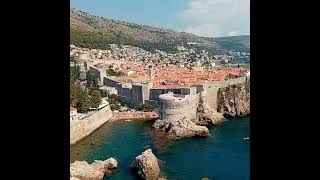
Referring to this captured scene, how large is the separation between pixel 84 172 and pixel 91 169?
228 millimetres

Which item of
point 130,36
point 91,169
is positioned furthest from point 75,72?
point 130,36

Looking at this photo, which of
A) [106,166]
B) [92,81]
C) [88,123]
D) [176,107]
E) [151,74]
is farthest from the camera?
[151,74]

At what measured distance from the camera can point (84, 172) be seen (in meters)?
7.80

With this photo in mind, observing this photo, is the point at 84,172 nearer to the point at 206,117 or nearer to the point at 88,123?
the point at 88,123

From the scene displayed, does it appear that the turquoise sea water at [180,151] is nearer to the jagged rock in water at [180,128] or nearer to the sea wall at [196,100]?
the jagged rock in water at [180,128]

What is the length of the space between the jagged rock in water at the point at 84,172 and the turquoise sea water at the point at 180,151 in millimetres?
442

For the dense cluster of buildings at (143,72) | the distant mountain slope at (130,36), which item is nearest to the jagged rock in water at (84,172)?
the dense cluster of buildings at (143,72)

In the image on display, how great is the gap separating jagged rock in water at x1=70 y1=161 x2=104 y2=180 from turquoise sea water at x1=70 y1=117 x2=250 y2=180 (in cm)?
44

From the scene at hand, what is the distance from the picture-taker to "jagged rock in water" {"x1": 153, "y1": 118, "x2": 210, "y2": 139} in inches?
448

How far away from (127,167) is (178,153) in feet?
5.14

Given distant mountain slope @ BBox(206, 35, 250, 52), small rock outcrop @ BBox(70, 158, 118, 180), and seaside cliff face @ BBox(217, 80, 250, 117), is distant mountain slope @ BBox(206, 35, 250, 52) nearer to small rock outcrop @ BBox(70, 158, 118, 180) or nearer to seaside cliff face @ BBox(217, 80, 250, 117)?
seaside cliff face @ BBox(217, 80, 250, 117)

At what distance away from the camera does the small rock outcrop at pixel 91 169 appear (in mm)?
7629
